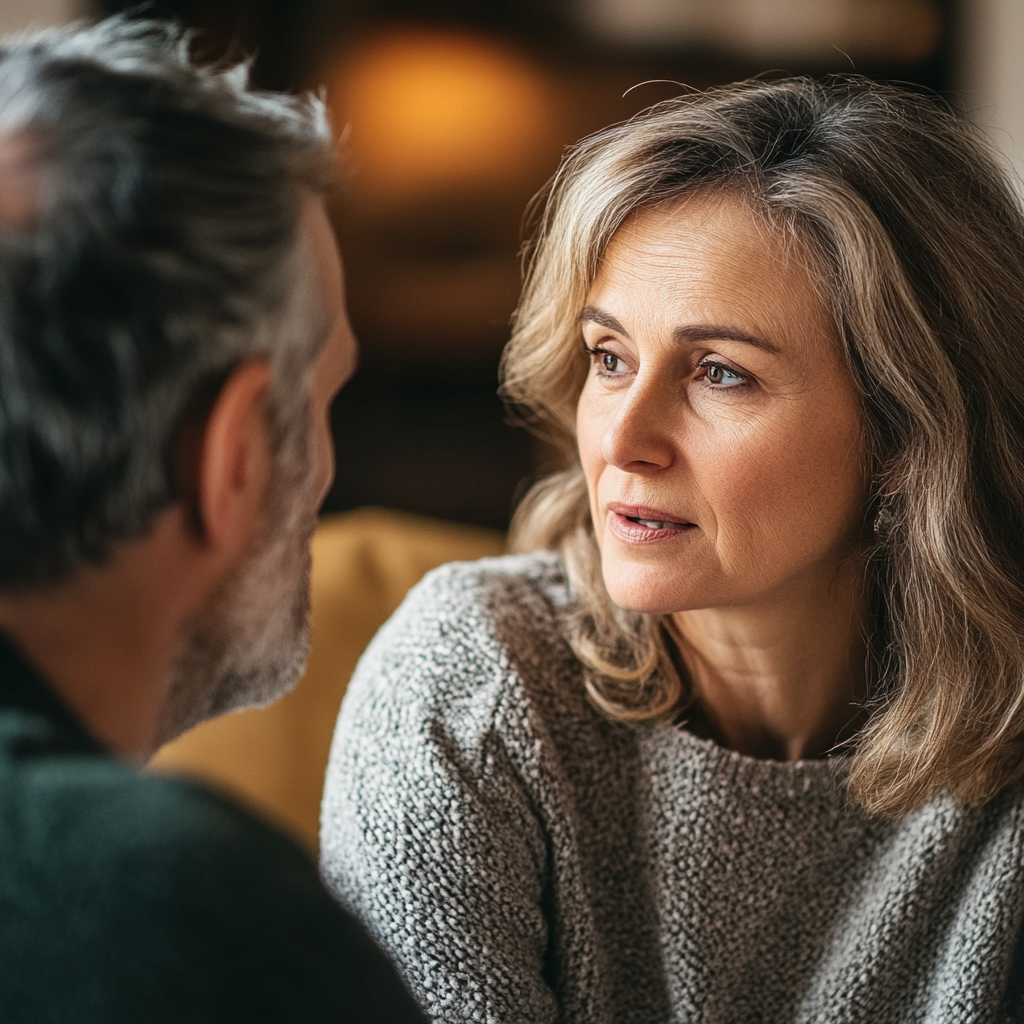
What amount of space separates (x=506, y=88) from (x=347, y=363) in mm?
2052

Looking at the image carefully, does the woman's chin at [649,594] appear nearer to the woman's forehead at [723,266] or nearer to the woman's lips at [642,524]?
the woman's lips at [642,524]

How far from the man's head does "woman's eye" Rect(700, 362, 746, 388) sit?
1.41 ft

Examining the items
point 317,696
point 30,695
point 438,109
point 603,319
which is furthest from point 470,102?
point 30,695

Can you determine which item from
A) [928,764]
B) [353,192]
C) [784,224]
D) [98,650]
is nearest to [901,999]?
[928,764]

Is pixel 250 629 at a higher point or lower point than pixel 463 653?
higher

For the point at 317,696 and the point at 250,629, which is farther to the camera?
the point at 317,696

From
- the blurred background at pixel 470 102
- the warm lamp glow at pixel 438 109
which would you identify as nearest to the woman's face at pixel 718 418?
the blurred background at pixel 470 102

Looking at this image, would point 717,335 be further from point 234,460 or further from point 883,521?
point 234,460

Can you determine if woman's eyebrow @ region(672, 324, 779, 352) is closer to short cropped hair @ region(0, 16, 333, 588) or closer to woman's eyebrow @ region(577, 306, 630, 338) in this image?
woman's eyebrow @ region(577, 306, 630, 338)

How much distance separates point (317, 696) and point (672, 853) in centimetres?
58

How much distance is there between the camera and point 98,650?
0.64 m

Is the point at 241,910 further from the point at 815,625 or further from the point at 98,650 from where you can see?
the point at 815,625

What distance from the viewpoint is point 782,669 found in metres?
1.21

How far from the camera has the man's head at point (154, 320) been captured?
1.93 ft
